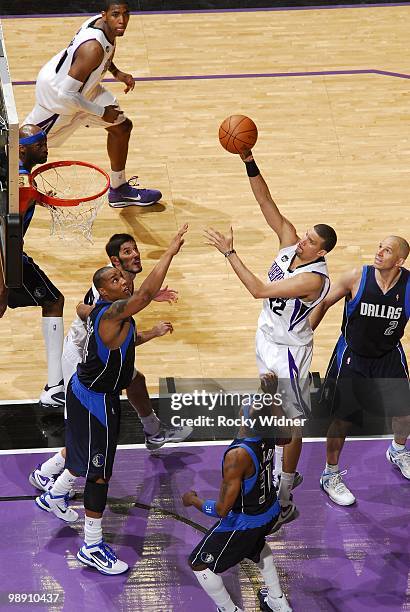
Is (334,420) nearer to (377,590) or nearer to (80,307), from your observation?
(377,590)

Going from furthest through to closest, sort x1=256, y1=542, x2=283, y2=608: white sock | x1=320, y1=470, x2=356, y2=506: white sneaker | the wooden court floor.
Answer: the wooden court floor < x1=320, y1=470, x2=356, y2=506: white sneaker < x1=256, y1=542, x2=283, y2=608: white sock

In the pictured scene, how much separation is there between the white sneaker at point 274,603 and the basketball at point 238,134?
313cm

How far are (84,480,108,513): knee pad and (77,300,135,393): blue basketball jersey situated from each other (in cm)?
59

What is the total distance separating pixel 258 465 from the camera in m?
6.52

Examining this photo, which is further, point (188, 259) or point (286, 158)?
point (286, 158)

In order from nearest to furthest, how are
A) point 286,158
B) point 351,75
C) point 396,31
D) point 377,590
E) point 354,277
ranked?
point 377,590
point 354,277
point 286,158
point 351,75
point 396,31

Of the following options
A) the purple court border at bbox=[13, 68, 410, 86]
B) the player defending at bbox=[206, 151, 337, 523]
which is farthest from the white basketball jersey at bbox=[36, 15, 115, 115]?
the player defending at bbox=[206, 151, 337, 523]

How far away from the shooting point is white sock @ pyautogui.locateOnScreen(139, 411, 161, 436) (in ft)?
26.9

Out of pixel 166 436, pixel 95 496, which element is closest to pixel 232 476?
pixel 95 496

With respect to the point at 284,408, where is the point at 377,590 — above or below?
below

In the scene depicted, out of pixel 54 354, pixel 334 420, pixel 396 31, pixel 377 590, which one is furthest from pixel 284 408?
pixel 396 31

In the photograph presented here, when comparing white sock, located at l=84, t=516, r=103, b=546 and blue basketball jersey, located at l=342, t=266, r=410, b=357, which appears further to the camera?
blue basketball jersey, located at l=342, t=266, r=410, b=357

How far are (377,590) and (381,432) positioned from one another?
5.29ft

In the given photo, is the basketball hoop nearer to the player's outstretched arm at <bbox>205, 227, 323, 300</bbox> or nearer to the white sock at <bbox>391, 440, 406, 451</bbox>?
the player's outstretched arm at <bbox>205, 227, 323, 300</bbox>
